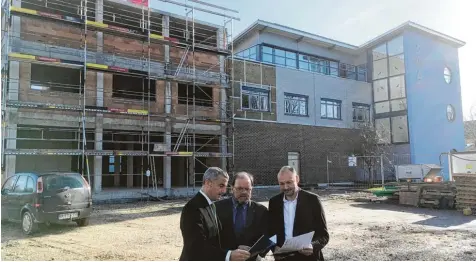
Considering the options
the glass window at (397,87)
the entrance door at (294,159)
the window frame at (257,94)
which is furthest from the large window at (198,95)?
the glass window at (397,87)

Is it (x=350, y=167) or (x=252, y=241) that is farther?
(x=350, y=167)

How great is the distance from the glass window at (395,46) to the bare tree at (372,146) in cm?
544

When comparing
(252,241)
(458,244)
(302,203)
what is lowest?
(458,244)

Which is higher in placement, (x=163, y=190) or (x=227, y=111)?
(x=227, y=111)

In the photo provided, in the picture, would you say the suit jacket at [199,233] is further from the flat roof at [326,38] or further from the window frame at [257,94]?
the flat roof at [326,38]

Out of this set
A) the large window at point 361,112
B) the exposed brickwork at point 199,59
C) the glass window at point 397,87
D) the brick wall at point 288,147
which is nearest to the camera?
the exposed brickwork at point 199,59

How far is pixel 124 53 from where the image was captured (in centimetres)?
1898

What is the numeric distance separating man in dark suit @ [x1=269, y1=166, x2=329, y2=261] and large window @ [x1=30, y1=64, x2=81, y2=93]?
15.9m

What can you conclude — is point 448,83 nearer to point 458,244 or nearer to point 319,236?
point 458,244

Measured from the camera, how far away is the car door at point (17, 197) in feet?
32.8

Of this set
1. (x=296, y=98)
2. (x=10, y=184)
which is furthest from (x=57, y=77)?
(x=296, y=98)

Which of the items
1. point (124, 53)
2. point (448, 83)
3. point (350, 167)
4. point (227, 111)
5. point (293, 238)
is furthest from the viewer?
point (448, 83)

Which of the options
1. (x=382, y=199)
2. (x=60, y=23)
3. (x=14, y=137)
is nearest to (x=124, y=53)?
(x=60, y=23)

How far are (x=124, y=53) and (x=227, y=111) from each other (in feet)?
20.7
